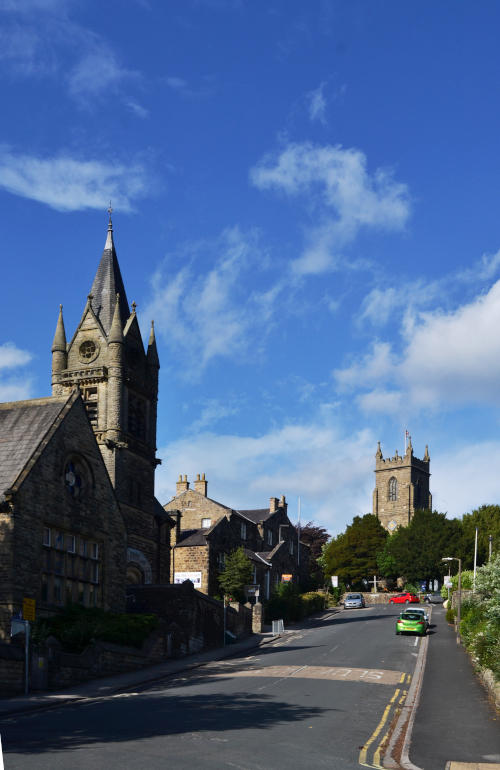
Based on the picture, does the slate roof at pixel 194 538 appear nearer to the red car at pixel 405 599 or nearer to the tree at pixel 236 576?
the tree at pixel 236 576

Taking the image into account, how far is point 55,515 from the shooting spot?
122 feet

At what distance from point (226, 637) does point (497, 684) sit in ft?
85.2

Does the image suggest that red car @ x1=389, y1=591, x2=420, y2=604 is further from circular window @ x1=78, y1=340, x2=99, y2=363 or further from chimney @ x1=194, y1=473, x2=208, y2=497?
circular window @ x1=78, y1=340, x2=99, y2=363

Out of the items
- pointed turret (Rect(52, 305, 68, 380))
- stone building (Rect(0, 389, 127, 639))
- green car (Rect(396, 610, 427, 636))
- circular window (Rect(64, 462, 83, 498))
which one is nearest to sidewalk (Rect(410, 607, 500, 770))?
green car (Rect(396, 610, 427, 636))

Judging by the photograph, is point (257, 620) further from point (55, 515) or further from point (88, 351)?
point (55, 515)

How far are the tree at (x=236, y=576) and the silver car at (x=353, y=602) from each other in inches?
A: 659

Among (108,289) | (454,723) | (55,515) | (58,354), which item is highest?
(108,289)

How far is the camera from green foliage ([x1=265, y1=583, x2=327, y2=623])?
64188 millimetres

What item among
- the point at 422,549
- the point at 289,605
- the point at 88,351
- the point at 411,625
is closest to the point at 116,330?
the point at 88,351

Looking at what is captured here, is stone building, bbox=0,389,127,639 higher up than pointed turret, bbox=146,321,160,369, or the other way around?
pointed turret, bbox=146,321,160,369

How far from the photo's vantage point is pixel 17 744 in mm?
17828

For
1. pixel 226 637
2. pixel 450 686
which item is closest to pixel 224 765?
pixel 450 686

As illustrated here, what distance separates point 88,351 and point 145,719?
3746 cm

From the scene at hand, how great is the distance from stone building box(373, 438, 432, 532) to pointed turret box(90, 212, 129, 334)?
10476 cm
